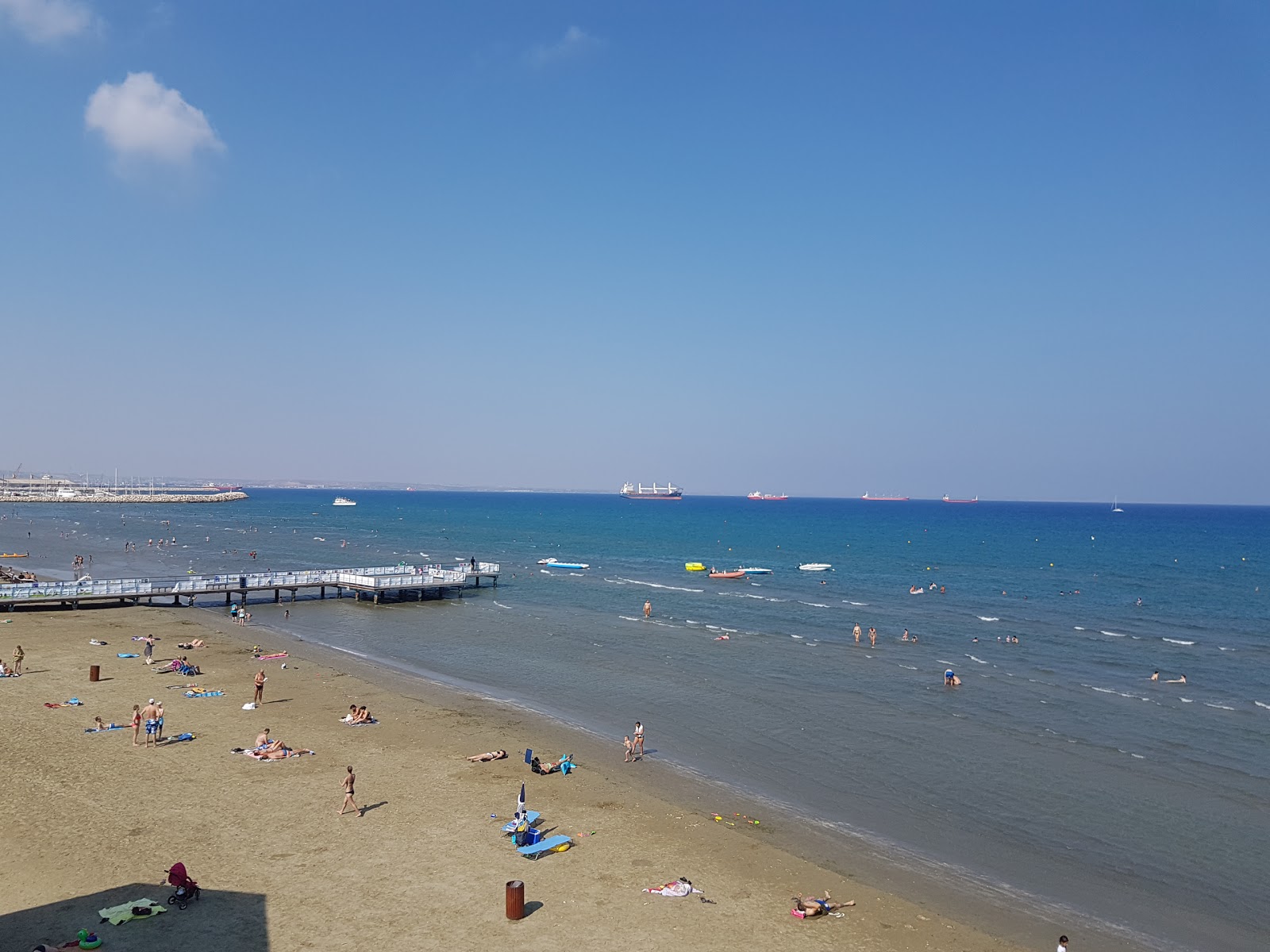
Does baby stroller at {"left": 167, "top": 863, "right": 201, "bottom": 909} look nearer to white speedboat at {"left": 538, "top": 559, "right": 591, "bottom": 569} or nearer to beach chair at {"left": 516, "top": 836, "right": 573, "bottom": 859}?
beach chair at {"left": 516, "top": 836, "right": 573, "bottom": 859}

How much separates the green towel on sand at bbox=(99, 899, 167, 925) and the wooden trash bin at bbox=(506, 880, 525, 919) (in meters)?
6.87

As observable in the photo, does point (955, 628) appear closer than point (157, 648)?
No

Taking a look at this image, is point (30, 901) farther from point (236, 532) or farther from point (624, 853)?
point (236, 532)

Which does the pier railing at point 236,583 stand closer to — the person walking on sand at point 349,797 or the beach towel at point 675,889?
the person walking on sand at point 349,797

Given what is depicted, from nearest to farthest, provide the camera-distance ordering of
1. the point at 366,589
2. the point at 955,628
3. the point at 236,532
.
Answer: the point at 955,628 < the point at 366,589 < the point at 236,532

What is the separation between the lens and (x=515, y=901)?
1689cm

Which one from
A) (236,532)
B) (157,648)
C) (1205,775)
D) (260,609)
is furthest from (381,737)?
(236,532)

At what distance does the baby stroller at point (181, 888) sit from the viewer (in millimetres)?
16734

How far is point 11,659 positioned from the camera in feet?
125

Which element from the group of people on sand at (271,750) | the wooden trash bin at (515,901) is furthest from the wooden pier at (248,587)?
the wooden trash bin at (515,901)

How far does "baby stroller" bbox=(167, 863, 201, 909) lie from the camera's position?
659 inches

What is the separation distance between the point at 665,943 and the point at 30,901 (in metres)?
12.8

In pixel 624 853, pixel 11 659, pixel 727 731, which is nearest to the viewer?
pixel 624 853

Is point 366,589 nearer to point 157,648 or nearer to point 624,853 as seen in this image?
point 157,648
